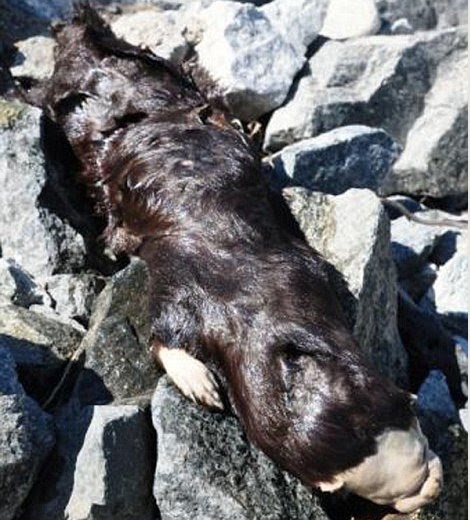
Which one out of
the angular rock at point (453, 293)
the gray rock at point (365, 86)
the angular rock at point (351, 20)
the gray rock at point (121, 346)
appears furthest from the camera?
the angular rock at point (351, 20)

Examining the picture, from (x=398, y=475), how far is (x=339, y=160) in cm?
243

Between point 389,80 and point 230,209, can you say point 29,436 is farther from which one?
point 389,80

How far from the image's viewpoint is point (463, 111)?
26.0 feet

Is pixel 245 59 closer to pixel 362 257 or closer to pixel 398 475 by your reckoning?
pixel 362 257

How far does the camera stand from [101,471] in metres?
4.66

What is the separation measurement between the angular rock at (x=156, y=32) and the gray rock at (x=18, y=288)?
2.03 m

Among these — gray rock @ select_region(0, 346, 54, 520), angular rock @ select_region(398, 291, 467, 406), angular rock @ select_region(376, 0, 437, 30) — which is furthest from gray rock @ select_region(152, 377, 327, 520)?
angular rock @ select_region(376, 0, 437, 30)

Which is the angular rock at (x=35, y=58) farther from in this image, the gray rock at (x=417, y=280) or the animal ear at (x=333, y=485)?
the animal ear at (x=333, y=485)

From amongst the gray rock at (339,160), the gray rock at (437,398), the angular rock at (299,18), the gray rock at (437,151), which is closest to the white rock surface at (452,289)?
the gray rock at (339,160)

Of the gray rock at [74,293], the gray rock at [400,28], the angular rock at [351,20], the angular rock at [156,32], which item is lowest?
the gray rock at [400,28]

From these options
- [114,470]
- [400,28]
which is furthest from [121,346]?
[400,28]

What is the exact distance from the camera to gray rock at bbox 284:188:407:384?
18.5ft

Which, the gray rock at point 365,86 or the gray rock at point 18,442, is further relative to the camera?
the gray rock at point 365,86

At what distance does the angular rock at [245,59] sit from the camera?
23.9 ft
